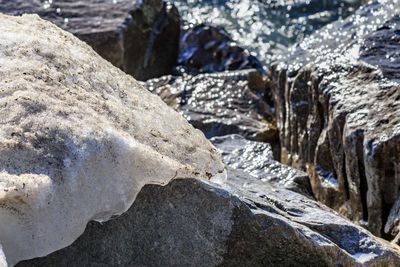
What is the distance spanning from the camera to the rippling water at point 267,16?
8.39m

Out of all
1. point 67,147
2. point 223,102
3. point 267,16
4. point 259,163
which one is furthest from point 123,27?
point 67,147

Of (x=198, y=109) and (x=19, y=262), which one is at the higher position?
(x=19, y=262)

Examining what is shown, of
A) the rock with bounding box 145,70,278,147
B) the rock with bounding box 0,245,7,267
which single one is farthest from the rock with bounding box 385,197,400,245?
the rock with bounding box 0,245,7,267

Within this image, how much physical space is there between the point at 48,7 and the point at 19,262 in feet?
13.7

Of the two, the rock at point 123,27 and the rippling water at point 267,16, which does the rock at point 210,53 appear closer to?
the rock at point 123,27

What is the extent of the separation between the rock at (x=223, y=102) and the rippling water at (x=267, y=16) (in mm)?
2146

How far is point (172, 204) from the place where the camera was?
246 cm

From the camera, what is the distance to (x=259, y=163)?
14.3 ft

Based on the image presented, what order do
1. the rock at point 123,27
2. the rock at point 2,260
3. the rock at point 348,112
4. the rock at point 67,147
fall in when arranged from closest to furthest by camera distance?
the rock at point 2,260 → the rock at point 67,147 → the rock at point 348,112 → the rock at point 123,27

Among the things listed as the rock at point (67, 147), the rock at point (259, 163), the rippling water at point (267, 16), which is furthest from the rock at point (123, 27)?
the rock at point (67, 147)

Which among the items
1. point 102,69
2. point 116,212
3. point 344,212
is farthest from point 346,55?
point 116,212

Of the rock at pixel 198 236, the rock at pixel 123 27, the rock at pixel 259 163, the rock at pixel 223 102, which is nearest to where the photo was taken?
the rock at pixel 198 236

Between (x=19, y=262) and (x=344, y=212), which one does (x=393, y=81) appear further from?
(x=19, y=262)

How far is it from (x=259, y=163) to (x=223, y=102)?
138cm
